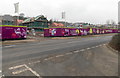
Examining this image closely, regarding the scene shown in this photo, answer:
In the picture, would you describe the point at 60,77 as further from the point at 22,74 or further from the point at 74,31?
the point at 74,31

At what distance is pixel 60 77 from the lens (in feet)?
15.7

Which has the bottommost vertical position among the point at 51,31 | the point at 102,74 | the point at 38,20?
the point at 102,74

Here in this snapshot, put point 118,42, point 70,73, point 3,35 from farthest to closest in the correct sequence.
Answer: point 3,35
point 118,42
point 70,73

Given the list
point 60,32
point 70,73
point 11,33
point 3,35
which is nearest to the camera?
point 70,73

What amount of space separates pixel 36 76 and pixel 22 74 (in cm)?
81

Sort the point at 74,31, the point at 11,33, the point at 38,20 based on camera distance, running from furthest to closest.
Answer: the point at 38,20 → the point at 74,31 → the point at 11,33

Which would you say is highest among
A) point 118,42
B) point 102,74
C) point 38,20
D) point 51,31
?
point 38,20

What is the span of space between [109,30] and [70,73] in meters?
54.6

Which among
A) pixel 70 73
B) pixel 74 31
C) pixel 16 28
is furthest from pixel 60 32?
pixel 70 73

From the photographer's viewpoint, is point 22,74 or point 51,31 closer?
point 22,74

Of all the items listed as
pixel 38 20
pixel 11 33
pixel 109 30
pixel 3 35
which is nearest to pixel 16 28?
pixel 11 33

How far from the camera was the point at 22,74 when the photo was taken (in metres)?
5.04

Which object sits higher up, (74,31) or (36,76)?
(74,31)

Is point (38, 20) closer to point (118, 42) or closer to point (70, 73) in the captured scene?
point (118, 42)
